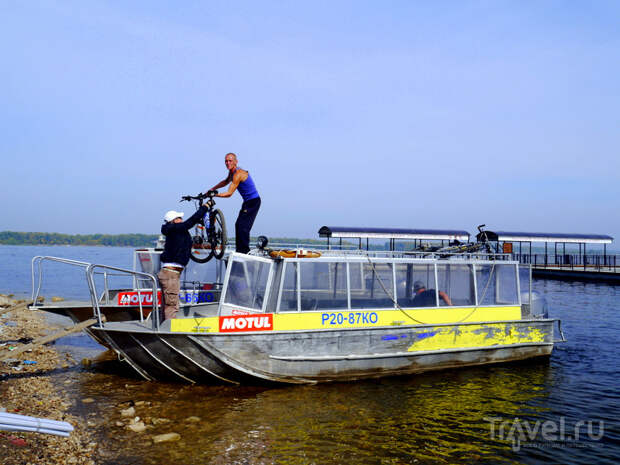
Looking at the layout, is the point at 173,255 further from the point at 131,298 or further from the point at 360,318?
the point at 360,318

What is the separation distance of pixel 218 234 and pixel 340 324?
3.24 metres

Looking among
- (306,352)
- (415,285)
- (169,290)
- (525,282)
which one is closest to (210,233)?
(169,290)

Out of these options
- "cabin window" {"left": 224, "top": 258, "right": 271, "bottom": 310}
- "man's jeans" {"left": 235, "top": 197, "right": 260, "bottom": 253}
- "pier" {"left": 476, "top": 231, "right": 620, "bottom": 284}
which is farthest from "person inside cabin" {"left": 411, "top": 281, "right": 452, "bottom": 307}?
"pier" {"left": 476, "top": 231, "right": 620, "bottom": 284}

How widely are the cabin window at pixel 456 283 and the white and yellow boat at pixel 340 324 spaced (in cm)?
2

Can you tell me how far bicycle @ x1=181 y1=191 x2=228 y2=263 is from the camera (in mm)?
10453

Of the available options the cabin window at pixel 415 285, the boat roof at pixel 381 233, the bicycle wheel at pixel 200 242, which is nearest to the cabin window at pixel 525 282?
the cabin window at pixel 415 285

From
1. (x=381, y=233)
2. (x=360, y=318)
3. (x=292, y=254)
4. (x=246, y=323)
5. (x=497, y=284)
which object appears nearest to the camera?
(x=246, y=323)

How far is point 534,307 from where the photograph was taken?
12.6 meters

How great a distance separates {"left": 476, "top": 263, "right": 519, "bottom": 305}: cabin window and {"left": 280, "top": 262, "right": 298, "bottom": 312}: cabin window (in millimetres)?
Answer: 4900

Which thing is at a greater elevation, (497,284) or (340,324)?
(497,284)

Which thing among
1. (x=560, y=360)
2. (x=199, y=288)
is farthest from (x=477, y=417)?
(x=199, y=288)

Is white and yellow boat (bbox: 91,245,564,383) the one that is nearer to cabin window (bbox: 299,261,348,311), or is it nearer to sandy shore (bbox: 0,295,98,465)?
cabin window (bbox: 299,261,348,311)

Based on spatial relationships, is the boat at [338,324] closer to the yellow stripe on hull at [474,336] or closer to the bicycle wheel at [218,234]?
the yellow stripe on hull at [474,336]

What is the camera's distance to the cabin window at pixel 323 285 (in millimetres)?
10023
